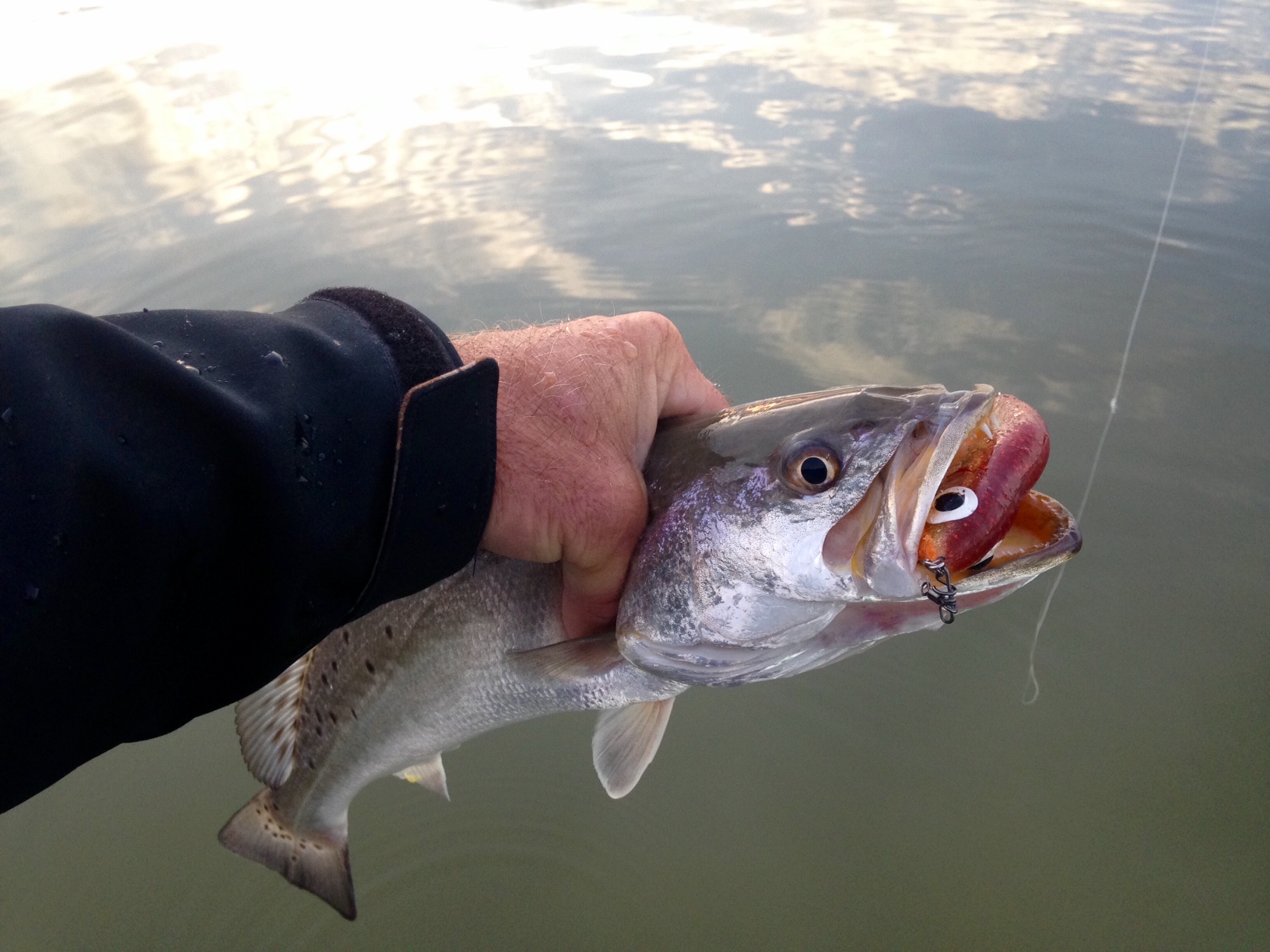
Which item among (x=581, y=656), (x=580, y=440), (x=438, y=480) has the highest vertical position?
(x=438, y=480)

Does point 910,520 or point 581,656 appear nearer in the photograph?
point 910,520

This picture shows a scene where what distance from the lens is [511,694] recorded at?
6.84 ft

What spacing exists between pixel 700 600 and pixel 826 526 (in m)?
0.29

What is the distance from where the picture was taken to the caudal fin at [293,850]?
7.84 ft

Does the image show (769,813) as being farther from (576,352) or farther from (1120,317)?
(1120,317)

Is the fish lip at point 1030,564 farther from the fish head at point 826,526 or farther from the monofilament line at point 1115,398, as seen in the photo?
the monofilament line at point 1115,398

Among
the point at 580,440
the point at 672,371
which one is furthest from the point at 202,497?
the point at 672,371

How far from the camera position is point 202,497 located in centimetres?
114

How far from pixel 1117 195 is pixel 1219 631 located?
328 centimetres

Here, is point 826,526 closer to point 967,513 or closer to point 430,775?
point 967,513

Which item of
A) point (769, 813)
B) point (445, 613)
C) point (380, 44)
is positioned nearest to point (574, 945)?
point (769, 813)

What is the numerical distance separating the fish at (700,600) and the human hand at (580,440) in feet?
0.20

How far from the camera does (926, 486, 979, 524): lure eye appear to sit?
1.37 meters

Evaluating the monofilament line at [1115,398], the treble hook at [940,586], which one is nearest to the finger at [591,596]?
the treble hook at [940,586]
